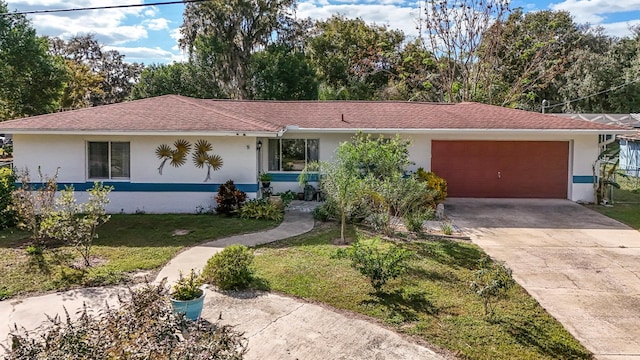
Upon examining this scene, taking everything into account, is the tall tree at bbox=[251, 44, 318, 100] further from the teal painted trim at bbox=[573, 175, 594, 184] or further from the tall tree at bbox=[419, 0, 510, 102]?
the teal painted trim at bbox=[573, 175, 594, 184]

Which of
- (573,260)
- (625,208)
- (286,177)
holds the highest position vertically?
(286,177)

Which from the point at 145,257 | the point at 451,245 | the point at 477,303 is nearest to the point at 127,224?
the point at 145,257

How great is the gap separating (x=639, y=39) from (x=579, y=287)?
116 ft

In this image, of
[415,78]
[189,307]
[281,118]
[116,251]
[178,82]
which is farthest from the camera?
[178,82]

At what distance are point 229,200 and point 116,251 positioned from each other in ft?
12.7

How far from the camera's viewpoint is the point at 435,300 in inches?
257

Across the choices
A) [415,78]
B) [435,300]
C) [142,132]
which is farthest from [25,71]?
[435,300]

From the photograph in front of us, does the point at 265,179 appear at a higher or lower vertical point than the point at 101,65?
lower

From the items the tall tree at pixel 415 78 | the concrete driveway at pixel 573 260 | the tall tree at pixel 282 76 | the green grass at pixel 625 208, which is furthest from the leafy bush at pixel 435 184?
the tall tree at pixel 282 76

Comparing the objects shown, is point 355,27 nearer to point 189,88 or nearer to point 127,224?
point 189,88

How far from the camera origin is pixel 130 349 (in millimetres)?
2828

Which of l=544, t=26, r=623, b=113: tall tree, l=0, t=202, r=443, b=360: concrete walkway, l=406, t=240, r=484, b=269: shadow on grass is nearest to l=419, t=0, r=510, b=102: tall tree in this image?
l=544, t=26, r=623, b=113: tall tree

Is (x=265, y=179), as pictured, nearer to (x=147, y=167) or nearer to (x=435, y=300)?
(x=147, y=167)

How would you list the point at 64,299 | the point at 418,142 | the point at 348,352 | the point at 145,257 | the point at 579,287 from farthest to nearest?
the point at 418,142
the point at 145,257
the point at 579,287
the point at 64,299
the point at 348,352
